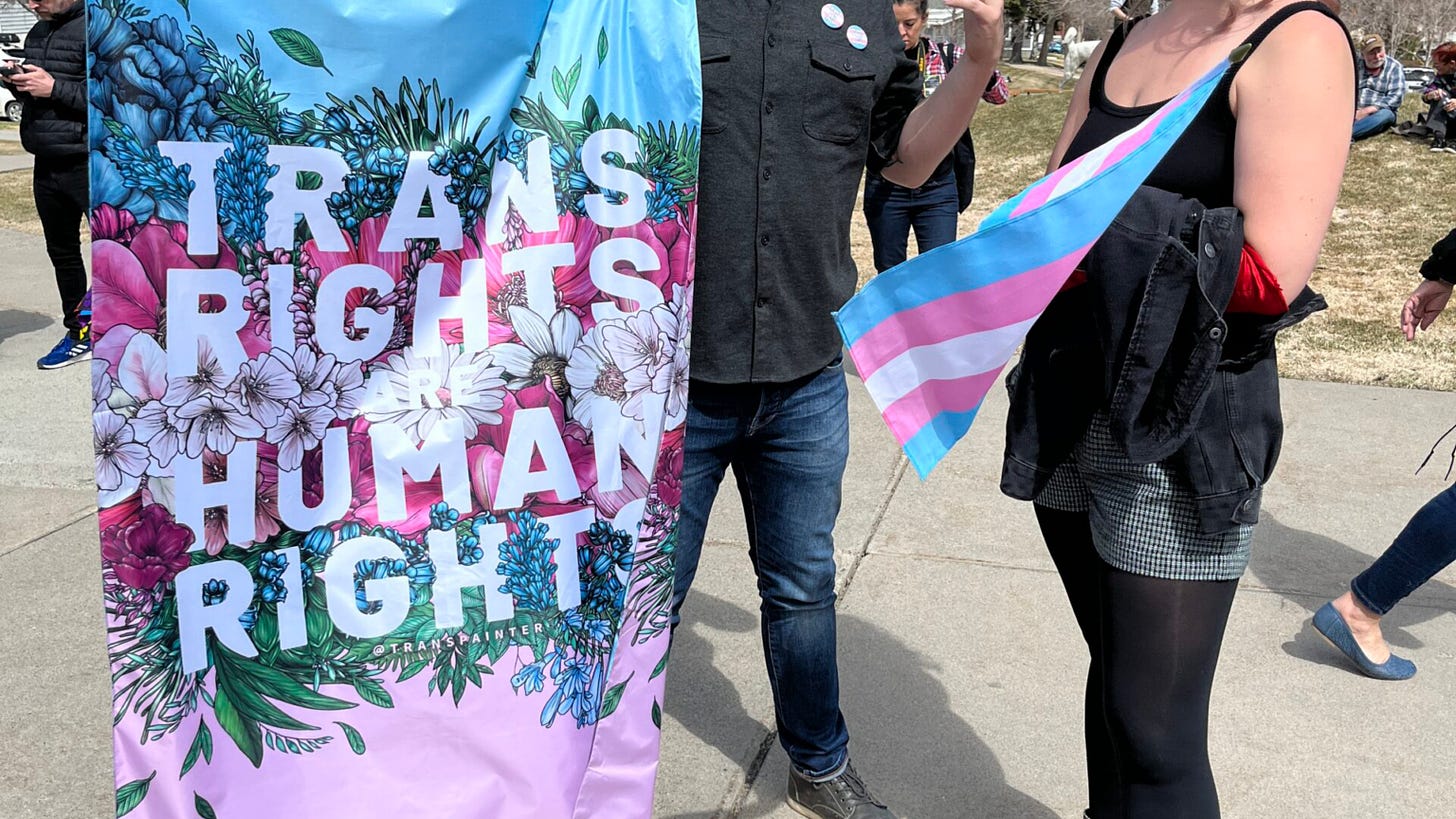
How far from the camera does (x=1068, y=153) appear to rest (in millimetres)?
2088

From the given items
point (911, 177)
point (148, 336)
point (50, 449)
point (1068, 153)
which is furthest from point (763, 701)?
point (50, 449)

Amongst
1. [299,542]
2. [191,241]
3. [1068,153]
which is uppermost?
[1068,153]

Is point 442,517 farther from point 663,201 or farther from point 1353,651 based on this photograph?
point 1353,651

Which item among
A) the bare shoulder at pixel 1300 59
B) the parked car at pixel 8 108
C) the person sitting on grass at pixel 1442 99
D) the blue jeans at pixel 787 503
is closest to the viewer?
the bare shoulder at pixel 1300 59

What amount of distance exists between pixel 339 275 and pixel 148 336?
268 millimetres

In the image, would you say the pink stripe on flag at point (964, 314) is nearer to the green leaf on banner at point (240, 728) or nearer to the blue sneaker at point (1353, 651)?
the green leaf on banner at point (240, 728)

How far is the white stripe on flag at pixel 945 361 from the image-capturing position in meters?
1.83

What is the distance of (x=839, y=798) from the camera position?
2.65 metres

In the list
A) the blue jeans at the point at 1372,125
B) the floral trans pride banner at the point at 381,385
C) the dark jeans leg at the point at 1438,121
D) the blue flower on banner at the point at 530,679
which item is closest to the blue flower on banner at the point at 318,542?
the floral trans pride banner at the point at 381,385

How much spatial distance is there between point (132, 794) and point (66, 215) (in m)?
5.04

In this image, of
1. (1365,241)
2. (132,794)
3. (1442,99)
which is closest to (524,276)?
(132,794)

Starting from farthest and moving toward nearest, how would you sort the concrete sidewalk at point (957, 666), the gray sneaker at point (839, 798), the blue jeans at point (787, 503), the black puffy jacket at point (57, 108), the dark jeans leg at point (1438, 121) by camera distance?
the dark jeans leg at point (1438, 121)
the black puffy jacket at point (57, 108)
the concrete sidewalk at point (957, 666)
the gray sneaker at point (839, 798)
the blue jeans at point (787, 503)

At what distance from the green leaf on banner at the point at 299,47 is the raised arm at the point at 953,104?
931 millimetres

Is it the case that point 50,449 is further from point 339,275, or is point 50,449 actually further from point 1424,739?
point 1424,739
